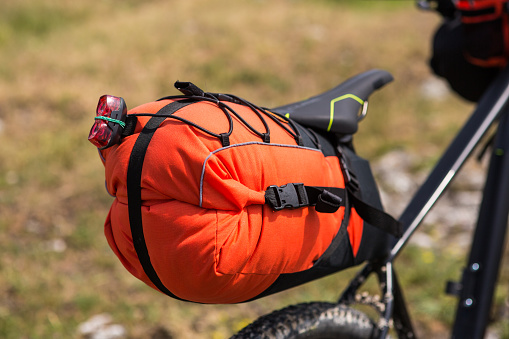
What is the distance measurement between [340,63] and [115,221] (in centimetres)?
521

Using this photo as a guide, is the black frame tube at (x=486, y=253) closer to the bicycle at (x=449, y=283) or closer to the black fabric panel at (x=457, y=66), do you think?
the bicycle at (x=449, y=283)

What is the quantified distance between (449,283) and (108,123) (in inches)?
52.0

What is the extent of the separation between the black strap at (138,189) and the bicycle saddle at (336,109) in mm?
424

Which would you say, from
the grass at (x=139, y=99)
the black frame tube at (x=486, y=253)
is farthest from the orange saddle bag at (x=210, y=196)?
the grass at (x=139, y=99)

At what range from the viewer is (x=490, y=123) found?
1874mm

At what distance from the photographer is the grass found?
261 cm

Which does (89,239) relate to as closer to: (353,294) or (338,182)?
(353,294)

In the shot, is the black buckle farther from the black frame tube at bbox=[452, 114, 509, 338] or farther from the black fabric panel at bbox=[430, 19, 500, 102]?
the black fabric panel at bbox=[430, 19, 500, 102]

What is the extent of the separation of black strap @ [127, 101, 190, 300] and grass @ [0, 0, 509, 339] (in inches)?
56.3

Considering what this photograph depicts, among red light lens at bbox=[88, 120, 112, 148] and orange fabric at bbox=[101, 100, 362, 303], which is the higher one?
red light lens at bbox=[88, 120, 112, 148]

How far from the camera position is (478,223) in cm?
187

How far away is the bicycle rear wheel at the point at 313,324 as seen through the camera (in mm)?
1379

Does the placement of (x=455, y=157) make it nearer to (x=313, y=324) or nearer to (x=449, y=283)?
(x=449, y=283)

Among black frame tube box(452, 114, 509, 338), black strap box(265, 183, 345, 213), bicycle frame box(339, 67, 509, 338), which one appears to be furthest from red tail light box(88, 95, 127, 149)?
black frame tube box(452, 114, 509, 338)
